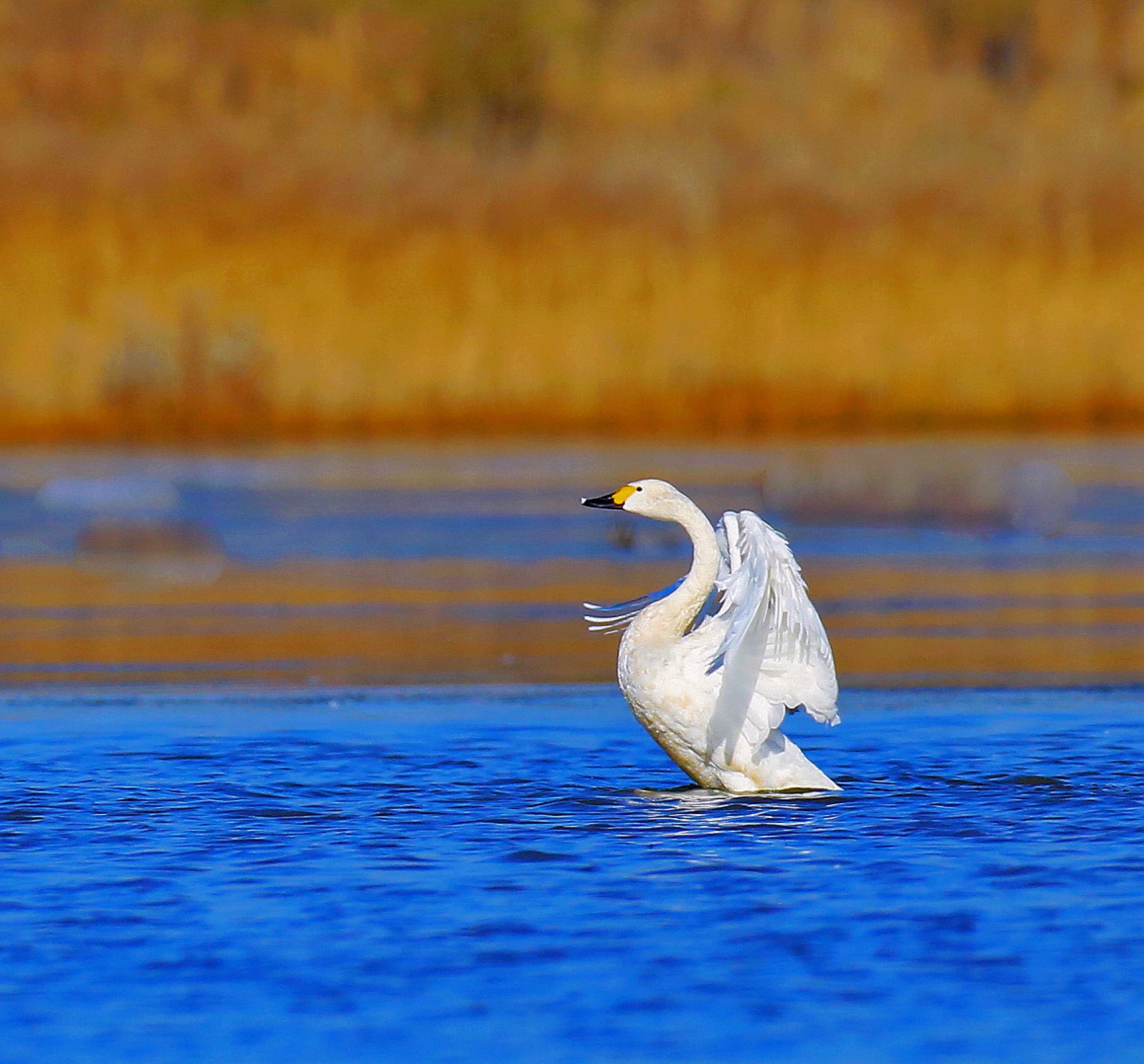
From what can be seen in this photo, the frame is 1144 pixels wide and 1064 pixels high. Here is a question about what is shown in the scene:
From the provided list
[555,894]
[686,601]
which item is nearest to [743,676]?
[686,601]

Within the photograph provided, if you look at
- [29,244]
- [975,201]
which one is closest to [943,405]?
[975,201]

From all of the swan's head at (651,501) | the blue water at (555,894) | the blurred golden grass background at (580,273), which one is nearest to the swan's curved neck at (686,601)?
the swan's head at (651,501)

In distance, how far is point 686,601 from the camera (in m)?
7.67

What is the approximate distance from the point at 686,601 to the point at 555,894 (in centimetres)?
176

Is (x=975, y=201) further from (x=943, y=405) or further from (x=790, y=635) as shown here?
(x=790, y=635)

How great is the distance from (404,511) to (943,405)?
26.7 ft

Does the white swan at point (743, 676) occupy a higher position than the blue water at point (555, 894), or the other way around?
the white swan at point (743, 676)

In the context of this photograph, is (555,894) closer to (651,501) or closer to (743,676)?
(743,676)

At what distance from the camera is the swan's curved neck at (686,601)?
767 cm

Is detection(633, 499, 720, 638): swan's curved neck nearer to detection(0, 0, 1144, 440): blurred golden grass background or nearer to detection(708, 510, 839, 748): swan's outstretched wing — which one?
detection(708, 510, 839, 748): swan's outstretched wing

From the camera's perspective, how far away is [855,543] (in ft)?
52.2

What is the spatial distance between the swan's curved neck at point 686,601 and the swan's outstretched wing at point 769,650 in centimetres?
17

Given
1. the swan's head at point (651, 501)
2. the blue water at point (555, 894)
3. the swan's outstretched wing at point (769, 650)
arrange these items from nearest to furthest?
the blue water at point (555, 894), the swan's outstretched wing at point (769, 650), the swan's head at point (651, 501)

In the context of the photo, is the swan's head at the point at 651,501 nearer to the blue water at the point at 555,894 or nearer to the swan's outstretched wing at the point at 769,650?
the swan's outstretched wing at the point at 769,650
